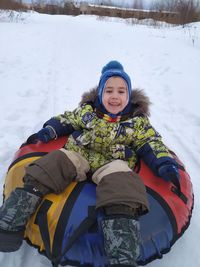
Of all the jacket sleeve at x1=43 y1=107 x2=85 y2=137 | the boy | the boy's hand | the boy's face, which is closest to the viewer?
the boy

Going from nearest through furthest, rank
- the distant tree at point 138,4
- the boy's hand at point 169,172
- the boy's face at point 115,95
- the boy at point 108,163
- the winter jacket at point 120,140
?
the boy at point 108,163 → the boy's hand at point 169,172 → the winter jacket at point 120,140 → the boy's face at point 115,95 → the distant tree at point 138,4

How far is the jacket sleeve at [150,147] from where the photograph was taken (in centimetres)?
178

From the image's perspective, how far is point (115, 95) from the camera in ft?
6.57

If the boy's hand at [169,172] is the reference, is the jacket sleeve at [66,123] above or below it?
above

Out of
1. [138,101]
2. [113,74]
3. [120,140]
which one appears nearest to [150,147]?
Answer: [120,140]

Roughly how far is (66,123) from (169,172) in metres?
0.82

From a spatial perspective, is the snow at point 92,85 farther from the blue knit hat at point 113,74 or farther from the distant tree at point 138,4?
the distant tree at point 138,4

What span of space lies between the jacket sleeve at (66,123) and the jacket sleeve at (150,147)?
1.40ft

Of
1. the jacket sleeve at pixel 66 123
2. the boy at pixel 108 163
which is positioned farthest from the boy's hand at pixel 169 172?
the jacket sleeve at pixel 66 123

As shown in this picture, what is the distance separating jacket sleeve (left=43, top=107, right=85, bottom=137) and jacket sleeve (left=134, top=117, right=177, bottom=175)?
16.8 inches

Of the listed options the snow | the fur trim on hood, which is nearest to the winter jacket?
the fur trim on hood

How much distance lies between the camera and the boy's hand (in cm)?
170

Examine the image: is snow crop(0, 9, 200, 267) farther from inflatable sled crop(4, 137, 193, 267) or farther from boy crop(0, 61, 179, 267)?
boy crop(0, 61, 179, 267)

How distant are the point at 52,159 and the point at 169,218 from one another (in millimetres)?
684
